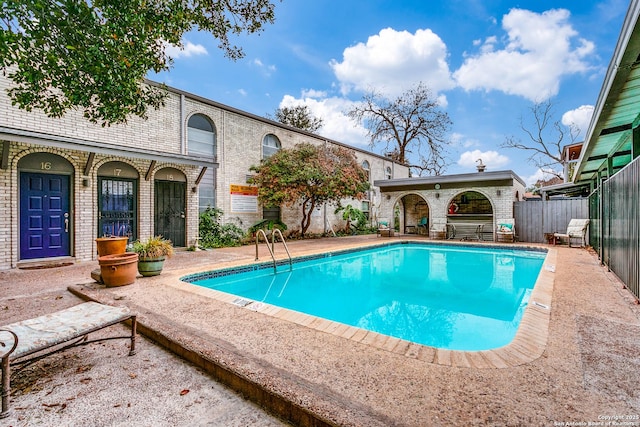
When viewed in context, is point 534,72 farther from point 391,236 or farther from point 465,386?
point 465,386

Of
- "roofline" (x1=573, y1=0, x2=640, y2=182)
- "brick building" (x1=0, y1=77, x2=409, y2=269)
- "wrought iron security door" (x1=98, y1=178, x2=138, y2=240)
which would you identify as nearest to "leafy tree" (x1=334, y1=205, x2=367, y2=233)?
"brick building" (x1=0, y1=77, x2=409, y2=269)

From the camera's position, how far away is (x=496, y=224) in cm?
1148

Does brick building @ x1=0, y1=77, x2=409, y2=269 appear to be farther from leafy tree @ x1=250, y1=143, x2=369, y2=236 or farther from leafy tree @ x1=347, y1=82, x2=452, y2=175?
leafy tree @ x1=347, y1=82, x2=452, y2=175

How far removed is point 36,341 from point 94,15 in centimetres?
314

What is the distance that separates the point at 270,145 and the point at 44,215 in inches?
312

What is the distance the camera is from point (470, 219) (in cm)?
1441

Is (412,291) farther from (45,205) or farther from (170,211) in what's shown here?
(45,205)

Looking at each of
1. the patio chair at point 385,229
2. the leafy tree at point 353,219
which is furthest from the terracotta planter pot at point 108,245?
the leafy tree at point 353,219

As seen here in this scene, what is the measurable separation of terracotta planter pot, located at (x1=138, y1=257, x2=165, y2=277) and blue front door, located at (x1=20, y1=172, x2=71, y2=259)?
10.6ft

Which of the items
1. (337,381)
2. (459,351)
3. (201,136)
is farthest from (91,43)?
(201,136)

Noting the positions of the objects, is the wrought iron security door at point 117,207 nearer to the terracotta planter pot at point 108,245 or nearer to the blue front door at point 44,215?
the blue front door at point 44,215

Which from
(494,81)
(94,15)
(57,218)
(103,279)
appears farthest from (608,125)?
(494,81)

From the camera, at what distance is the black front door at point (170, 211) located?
345 inches

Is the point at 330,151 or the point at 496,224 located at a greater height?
the point at 330,151
